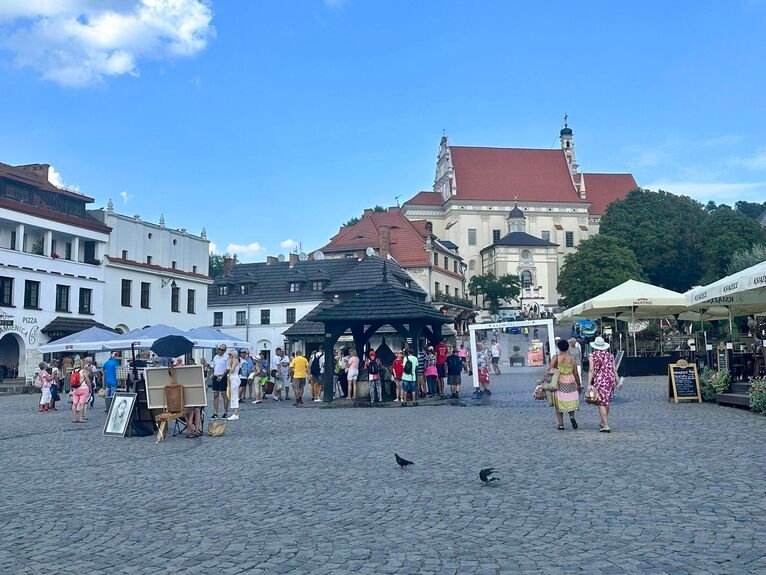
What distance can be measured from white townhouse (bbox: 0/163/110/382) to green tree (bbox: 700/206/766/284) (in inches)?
2288

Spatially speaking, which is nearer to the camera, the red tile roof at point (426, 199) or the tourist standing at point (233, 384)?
the tourist standing at point (233, 384)

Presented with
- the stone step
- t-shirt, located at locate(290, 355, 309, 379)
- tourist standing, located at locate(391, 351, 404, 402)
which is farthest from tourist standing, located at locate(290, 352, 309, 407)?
the stone step

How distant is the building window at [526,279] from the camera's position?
101000mm

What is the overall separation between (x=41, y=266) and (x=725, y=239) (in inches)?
2518

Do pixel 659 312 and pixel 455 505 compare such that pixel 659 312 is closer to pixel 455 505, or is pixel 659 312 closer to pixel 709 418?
pixel 709 418

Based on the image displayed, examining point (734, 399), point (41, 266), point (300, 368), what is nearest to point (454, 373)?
point (300, 368)

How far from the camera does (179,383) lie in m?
15.3

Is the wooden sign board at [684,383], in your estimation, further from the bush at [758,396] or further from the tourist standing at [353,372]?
the tourist standing at [353,372]

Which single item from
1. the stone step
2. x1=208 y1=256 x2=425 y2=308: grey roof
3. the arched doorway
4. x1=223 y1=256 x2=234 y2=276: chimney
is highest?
x1=223 y1=256 x2=234 y2=276: chimney

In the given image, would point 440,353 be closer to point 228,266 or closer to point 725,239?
point 228,266

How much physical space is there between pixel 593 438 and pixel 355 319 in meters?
11.3

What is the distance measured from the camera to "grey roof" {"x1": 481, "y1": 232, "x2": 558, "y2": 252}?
102500 mm

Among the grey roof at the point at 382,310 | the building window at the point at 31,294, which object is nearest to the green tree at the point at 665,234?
the building window at the point at 31,294

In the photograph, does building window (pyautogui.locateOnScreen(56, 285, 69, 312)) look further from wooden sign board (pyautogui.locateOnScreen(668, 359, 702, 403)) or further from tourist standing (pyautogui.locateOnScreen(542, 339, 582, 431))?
tourist standing (pyautogui.locateOnScreen(542, 339, 582, 431))
